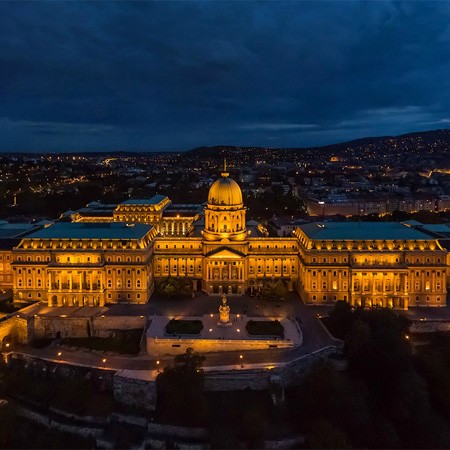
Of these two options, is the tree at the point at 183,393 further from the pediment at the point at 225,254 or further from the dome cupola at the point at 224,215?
the dome cupola at the point at 224,215

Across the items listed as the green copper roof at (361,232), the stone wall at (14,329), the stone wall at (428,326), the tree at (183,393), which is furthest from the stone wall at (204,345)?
the green copper roof at (361,232)

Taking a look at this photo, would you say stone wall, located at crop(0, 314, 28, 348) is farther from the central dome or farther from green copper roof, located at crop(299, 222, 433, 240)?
green copper roof, located at crop(299, 222, 433, 240)

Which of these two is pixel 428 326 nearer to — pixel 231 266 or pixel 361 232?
pixel 361 232

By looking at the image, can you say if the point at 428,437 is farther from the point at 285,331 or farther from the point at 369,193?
the point at 369,193

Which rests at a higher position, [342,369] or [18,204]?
[18,204]

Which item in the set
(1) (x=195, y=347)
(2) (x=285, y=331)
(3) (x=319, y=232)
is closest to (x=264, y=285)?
(3) (x=319, y=232)

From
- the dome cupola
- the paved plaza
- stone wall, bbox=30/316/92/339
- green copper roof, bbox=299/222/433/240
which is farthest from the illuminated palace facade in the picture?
stone wall, bbox=30/316/92/339
